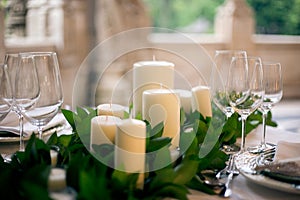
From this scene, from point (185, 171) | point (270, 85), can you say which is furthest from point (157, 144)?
point (270, 85)

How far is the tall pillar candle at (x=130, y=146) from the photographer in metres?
0.78

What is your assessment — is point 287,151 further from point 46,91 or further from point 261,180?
point 46,91

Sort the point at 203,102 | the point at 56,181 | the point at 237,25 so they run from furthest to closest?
the point at 237,25
the point at 203,102
the point at 56,181

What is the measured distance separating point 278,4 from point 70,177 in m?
5.97

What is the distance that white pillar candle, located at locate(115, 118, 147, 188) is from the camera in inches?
30.8

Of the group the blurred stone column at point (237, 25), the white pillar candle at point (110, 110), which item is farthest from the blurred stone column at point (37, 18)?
the white pillar candle at point (110, 110)

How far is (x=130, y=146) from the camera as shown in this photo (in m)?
0.79

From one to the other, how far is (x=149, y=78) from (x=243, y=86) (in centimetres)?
22

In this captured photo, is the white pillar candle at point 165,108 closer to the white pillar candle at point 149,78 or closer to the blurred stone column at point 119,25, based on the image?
the white pillar candle at point 149,78

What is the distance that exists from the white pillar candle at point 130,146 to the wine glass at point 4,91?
0.36m

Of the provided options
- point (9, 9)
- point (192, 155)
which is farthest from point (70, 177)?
point (9, 9)

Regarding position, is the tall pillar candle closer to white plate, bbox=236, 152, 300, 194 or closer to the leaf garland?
the leaf garland

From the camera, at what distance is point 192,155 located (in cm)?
90

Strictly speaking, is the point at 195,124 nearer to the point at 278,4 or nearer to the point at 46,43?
the point at 46,43
